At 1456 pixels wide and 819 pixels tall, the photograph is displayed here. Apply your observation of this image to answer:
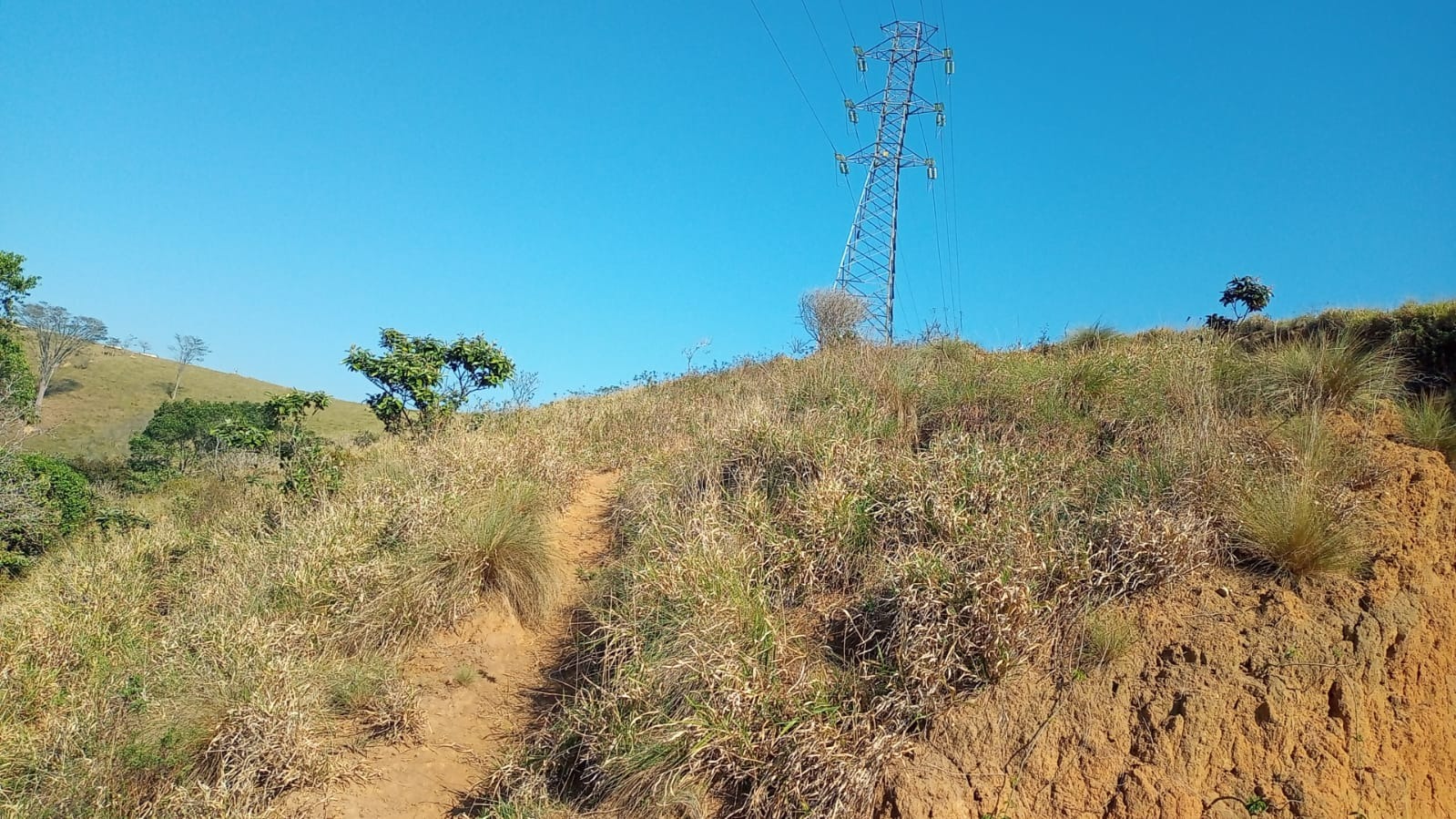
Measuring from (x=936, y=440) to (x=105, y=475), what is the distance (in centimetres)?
1699

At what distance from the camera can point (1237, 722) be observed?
166 inches

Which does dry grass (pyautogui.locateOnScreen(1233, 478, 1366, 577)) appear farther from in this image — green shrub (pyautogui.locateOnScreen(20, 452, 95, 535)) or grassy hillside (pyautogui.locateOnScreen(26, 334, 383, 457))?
grassy hillside (pyautogui.locateOnScreen(26, 334, 383, 457))

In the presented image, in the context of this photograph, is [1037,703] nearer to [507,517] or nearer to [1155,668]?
[1155,668]

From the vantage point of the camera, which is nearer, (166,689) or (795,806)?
(795,806)

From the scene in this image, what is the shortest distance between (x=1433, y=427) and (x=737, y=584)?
5715 millimetres

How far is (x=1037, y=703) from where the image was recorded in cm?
446

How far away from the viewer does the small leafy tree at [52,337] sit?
118 feet

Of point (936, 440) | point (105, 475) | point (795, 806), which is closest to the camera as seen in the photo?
point (795, 806)

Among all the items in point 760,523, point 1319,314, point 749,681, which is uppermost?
point 1319,314

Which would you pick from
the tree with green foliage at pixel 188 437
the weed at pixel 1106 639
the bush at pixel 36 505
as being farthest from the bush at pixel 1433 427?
the bush at pixel 36 505

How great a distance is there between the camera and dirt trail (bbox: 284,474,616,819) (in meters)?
5.12

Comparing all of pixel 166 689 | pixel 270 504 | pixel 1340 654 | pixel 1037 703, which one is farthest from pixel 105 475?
pixel 1340 654

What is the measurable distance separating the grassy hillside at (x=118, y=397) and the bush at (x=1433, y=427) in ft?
94.5

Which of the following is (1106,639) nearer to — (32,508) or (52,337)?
(32,508)
